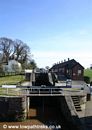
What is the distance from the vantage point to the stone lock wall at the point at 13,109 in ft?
67.7

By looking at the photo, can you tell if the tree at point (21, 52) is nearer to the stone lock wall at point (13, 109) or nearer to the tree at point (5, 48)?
the tree at point (5, 48)

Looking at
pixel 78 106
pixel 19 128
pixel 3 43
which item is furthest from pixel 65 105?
pixel 3 43

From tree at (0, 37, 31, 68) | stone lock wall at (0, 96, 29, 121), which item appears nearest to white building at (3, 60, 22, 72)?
tree at (0, 37, 31, 68)

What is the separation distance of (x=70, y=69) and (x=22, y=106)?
3167cm

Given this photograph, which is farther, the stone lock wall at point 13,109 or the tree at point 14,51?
the tree at point 14,51

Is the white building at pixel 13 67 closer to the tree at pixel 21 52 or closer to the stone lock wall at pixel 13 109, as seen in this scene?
the tree at pixel 21 52

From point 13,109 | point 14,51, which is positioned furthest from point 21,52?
point 13,109

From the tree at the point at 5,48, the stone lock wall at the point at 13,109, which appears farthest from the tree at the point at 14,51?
the stone lock wall at the point at 13,109

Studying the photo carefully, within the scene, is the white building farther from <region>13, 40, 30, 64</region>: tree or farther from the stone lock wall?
the stone lock wall

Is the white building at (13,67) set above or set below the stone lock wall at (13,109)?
above

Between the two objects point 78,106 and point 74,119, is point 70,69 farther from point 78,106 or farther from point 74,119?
point 74,119

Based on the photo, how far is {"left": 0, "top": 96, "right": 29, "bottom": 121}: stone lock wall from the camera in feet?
67.7

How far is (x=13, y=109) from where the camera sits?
20812 millimetres

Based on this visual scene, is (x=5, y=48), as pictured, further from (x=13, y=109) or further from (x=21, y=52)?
(x=13, y=109)
